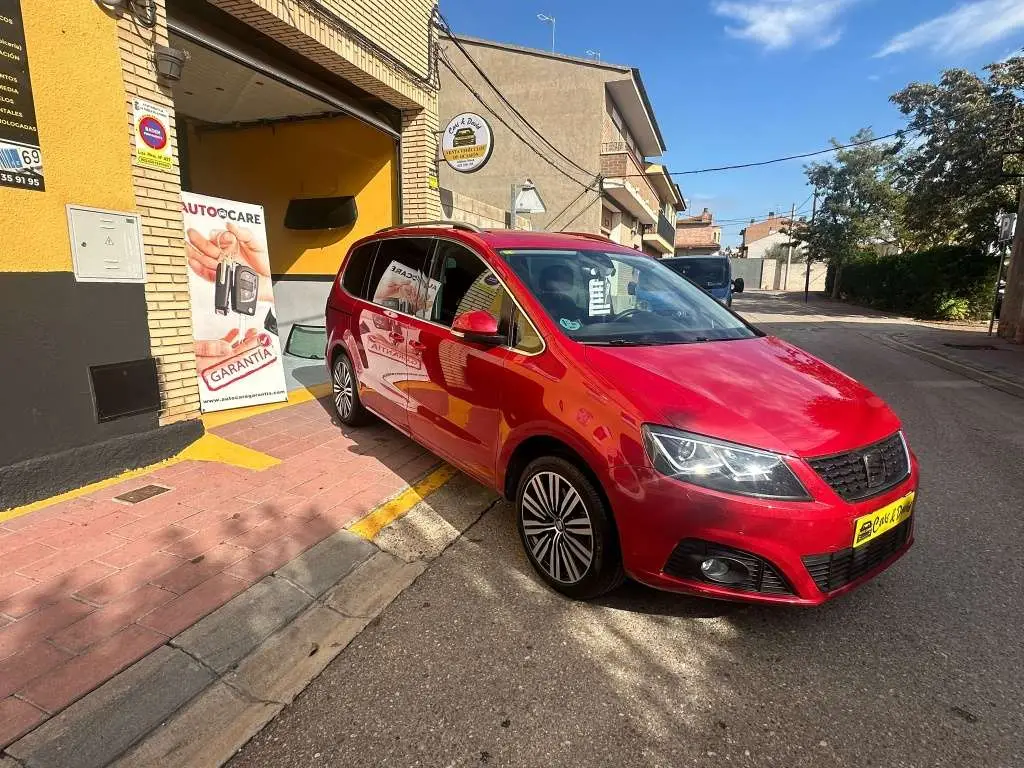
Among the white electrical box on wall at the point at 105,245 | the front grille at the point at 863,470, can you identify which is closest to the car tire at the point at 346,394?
the white electrical box on wall at the point at 105,245

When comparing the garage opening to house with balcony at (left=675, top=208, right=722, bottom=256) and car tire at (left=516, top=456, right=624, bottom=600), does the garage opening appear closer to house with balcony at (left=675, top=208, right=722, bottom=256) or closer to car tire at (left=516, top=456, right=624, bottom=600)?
car tire at (left=516, top=456, right=624, bottom=600)

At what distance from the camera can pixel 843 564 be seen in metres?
2.34

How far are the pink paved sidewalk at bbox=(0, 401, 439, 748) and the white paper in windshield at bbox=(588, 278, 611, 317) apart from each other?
187cm

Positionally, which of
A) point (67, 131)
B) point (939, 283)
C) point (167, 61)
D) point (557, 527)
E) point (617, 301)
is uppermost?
point (167, 61)

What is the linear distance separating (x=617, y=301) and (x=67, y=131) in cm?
366

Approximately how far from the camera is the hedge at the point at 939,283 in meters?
18.8

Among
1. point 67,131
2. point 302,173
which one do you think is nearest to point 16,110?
point 67,131

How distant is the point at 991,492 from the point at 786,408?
2843 millimetres

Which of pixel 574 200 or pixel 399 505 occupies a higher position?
pixel 574 200

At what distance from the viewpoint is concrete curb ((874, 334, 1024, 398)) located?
8.10 m

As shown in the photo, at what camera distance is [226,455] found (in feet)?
14.9

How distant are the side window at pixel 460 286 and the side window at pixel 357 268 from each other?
3.95 feet

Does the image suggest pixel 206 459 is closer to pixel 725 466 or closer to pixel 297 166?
pixel 725 466

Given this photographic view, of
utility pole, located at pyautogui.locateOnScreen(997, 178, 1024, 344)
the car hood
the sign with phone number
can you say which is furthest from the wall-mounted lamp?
utility pole, located at pyautogui.locateOnScreen(997, 178, 1024, 344)
